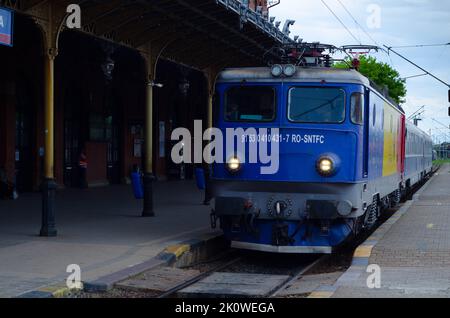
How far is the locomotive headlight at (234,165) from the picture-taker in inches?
445

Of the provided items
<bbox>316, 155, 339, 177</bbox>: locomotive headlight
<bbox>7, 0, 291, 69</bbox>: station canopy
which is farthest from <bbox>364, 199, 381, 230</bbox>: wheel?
<bbox>7, 0, 291, 69</bbox>: station canopy

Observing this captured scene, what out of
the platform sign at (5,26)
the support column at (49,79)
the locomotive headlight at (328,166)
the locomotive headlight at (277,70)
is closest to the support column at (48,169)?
the support column at (49,79)

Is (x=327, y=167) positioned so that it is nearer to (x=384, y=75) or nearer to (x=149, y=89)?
(x=149, y=89)

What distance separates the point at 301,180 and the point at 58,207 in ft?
28.3

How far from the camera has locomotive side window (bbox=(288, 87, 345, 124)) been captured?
1125 cm

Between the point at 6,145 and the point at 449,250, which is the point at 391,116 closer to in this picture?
the point at 449,250

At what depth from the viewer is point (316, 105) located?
1134 cm

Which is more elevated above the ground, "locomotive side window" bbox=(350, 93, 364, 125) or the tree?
the tree

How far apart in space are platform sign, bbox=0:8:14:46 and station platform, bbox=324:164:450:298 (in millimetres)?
6403

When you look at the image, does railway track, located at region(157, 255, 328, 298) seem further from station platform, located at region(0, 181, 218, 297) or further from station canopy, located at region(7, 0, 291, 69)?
station canopy, located at region(7, 0, 291, 69)

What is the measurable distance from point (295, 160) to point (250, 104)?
1263 millimetres

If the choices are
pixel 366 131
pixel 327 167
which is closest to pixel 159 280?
pixel 327 167

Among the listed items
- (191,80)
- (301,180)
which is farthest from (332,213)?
(191,80)
